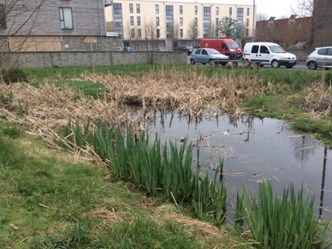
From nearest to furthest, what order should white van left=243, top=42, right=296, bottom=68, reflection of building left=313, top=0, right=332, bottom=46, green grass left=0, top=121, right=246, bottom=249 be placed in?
green grass left=0, top=121, right=246, bottom=249 < white van left=243, top=42, right=296, bottom=68 < reflection of building left=313, top=0, right=332, bottom=46

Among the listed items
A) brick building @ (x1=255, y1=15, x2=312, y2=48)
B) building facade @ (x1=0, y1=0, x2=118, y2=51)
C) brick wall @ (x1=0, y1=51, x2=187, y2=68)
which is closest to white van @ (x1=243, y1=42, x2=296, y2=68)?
brick wall @ (x1=0, y1=51, x2=187, y2=68)

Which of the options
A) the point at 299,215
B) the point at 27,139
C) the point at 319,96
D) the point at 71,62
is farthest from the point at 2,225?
the point at 71,62

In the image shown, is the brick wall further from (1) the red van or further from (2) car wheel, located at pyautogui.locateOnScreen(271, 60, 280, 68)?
(1) the red van

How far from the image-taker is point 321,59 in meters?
23.4

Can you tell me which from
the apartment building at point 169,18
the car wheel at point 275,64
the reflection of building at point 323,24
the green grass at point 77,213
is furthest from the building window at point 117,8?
the green grass at point 77,213

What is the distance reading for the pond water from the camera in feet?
18.9

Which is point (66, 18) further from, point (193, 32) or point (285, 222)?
point (193, 32)

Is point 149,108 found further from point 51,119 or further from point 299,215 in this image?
point 299,215

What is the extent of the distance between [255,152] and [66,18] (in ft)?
121

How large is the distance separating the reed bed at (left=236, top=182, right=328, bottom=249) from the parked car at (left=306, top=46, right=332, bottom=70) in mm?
21306

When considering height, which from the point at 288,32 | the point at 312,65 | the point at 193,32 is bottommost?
the point at 312,65

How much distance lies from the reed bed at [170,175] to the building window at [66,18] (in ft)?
123

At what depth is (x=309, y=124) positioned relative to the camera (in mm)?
9195

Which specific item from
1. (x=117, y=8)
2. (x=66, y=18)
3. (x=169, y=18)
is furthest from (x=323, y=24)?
(x=117, y=8)
